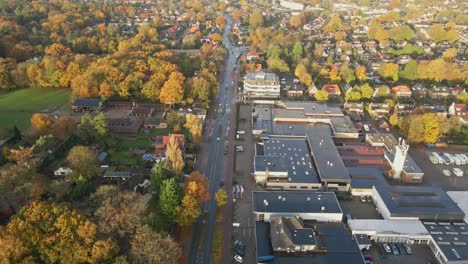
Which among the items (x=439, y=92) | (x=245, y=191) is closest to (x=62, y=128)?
(x=245, y=191)

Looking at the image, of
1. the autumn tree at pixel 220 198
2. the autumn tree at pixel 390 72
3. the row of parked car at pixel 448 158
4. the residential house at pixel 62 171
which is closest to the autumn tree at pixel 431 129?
the row of parked car at pixel 448 158

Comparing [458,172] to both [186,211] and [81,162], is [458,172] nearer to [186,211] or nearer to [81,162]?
[186,211]

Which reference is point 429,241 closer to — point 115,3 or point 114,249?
point 114,249

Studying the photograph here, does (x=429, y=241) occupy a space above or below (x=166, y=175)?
below

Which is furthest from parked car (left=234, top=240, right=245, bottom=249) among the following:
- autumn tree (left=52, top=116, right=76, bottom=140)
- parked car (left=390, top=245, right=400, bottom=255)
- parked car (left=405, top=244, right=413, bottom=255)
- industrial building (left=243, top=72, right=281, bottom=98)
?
industrial building (left=243, top=72, right=281, bottom=98)

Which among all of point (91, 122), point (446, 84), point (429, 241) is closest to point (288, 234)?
point (429, 241)
